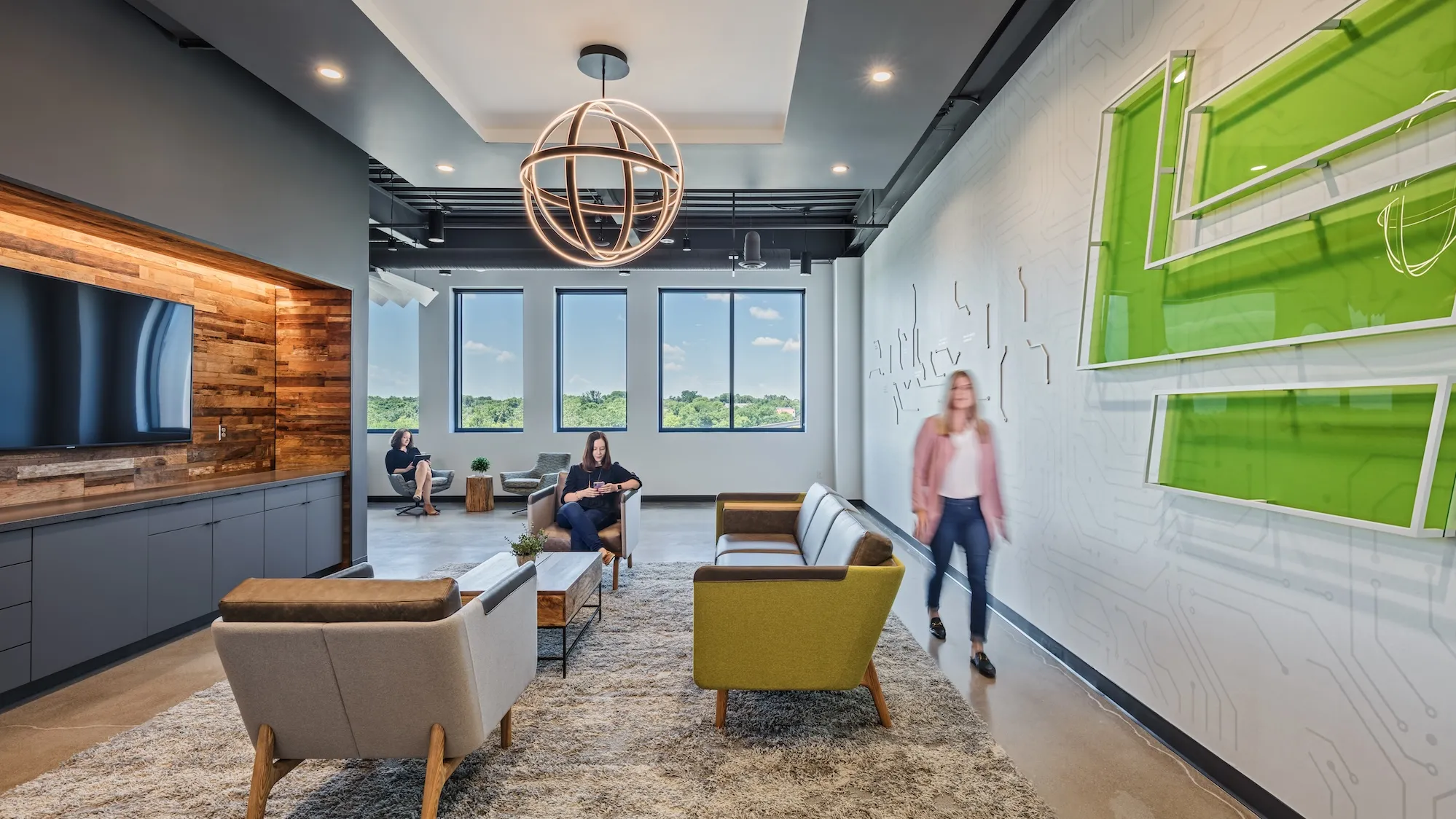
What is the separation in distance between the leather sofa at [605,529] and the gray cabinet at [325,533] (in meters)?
1.59

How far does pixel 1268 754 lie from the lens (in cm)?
208

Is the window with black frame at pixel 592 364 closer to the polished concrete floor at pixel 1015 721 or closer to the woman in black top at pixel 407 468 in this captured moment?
the woman in black top at pixel 407 468

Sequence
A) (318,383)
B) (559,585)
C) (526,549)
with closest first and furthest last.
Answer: (559,585), (526,549), (318,383)

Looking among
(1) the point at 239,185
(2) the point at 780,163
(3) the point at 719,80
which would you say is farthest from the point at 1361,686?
(1) the point at 239,185

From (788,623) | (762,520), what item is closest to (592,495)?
(762,520)

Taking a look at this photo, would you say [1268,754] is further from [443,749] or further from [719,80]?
[719,80]

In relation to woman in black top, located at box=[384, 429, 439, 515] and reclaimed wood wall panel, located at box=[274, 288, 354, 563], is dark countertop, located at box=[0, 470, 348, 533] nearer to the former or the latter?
reclaimed wood wall panel, located at box=[274, 288, 354, 563]

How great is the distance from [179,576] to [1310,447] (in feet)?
17.5

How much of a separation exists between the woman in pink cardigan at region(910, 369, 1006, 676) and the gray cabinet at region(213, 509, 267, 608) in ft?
13.8

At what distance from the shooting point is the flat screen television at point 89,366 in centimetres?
Result: 330

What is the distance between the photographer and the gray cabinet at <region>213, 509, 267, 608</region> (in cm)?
400

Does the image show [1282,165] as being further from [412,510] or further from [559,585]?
[412,510]

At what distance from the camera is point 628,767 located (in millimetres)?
2391

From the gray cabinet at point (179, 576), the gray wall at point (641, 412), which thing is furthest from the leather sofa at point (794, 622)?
the gray wall at point (641, 412)
